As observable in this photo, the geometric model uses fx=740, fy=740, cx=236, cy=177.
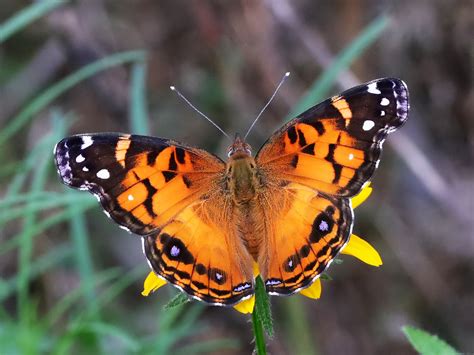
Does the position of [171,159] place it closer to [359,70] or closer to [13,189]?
[13,189]

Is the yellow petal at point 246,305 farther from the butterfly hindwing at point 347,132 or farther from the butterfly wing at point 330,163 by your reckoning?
the butterfly hindwing at point 347,132

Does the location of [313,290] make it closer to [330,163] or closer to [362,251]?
[362,251]

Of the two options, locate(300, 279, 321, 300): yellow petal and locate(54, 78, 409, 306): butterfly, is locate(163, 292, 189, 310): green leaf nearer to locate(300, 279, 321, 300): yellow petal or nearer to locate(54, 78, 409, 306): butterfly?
locate(54, 78, 409, 306): butterfly

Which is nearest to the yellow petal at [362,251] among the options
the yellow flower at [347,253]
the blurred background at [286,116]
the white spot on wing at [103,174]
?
the yellow flower at [347,253]

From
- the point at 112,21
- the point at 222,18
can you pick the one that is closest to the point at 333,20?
the point at 222,18

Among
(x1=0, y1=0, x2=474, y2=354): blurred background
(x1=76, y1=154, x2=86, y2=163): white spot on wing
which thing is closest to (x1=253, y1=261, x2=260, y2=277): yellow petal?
(x1=76, y1=154, x2=86, y2=163): white spot on wing

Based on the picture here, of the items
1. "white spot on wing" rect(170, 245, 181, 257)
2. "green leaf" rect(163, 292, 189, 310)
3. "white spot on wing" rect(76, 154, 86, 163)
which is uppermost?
"white spot on wing" rect(76, 154, 86, 163)
